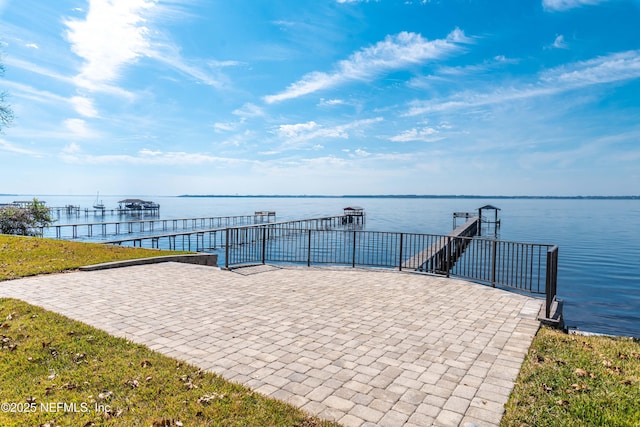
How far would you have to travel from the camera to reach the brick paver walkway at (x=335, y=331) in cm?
367

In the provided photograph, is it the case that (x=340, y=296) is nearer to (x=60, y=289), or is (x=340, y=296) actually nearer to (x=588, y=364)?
(x=588, y=364)

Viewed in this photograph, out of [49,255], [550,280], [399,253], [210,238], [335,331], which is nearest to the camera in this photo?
[335,331]

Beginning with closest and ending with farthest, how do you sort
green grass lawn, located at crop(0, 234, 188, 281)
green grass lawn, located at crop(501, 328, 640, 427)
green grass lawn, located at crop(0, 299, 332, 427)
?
1. green grass lawn, located at crop(0, 299, 332, 427)
2. green grass lawn, located at crop(501, 328, 640, 427)
3. green grass lawn, located at crop(0, 234, 188, 281)

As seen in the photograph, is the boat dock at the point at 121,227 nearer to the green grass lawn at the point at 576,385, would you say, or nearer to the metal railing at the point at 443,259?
the metal railing at the point at 443,259

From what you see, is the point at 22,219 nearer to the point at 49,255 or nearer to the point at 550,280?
the point at 49,255

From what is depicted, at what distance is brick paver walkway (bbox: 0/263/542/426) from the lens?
367 cm

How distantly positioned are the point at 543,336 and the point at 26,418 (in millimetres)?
6114

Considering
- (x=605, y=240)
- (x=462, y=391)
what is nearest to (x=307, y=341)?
(x=462, y=391)

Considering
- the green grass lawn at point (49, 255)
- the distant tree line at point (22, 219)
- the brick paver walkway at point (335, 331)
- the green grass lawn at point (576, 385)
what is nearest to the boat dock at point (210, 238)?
the brick paver walkway at point (335, 331)

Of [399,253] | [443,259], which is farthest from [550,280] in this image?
→ [443,259]

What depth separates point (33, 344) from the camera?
462cm

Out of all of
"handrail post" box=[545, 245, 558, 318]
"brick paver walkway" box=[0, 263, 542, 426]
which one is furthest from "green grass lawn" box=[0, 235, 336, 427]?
"handrail post" box=[545, 245, 558, 318]

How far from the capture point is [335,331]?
5508mm

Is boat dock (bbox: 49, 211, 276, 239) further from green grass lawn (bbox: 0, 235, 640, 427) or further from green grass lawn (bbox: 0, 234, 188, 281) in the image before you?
green grass lawn (bbox: 0, 235, 640, 427)
